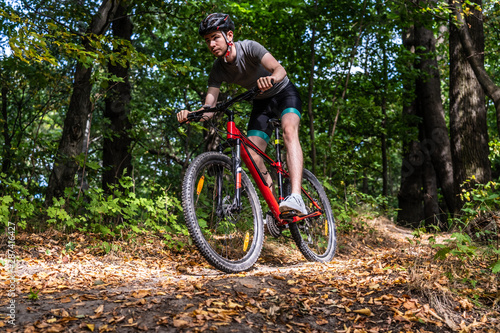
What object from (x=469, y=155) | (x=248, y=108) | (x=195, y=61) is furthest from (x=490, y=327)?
(x=195, y=61)

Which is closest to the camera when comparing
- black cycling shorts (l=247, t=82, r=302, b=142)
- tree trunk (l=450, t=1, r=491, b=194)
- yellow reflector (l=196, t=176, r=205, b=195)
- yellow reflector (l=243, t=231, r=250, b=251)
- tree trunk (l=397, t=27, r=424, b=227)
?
yellow reflector (l=196, t=176, r=205, b=195)

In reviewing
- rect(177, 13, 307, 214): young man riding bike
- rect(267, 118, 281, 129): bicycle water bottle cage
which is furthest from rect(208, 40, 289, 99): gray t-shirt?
rect(267, 118, 281, 129): bicycle water bottle cage

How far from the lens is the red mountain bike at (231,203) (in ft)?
10.7

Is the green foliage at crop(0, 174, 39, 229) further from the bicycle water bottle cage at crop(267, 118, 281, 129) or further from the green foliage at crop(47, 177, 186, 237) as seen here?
the bicycle water bottle cage at crop(267, 118, 281, 129)

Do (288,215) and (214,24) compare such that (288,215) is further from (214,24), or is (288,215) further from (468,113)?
(468,113)

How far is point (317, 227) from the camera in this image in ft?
15.9

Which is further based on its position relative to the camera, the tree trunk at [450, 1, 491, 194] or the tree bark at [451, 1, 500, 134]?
the tree trunk at [450, 1, 491, 194]

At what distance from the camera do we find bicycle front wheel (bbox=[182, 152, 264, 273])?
3.24 meters

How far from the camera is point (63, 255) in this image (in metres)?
3.82

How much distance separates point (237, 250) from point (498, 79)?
1698cm

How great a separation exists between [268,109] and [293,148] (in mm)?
586

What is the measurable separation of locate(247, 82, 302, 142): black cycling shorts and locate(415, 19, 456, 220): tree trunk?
22.3 feet

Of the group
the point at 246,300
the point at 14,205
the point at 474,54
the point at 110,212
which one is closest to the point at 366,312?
the point at 246,300

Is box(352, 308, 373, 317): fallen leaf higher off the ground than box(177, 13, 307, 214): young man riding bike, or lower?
lower
